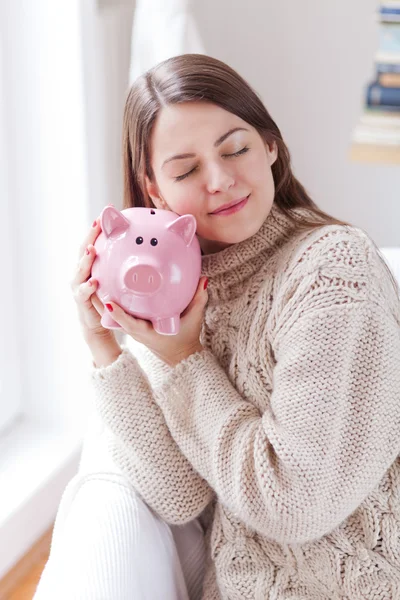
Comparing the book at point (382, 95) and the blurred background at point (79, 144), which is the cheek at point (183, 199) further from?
the book at point (382, 95)

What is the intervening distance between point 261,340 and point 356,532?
0.30 m

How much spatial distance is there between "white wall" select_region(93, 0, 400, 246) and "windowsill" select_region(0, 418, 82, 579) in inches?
25.3

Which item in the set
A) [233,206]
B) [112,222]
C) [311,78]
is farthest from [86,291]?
[311,78]

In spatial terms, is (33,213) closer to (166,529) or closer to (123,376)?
(123,376)

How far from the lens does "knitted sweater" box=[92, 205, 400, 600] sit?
3.19 ft

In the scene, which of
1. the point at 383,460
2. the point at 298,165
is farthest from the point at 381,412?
the point at 298,165

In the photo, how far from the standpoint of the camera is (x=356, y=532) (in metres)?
1.08

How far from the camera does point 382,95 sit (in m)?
1.84

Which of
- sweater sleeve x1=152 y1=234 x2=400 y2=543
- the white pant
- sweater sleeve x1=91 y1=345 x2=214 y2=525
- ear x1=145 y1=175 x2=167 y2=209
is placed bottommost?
the white pant

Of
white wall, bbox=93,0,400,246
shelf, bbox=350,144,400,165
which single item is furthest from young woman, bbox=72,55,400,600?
white wall, bbox=93,0,400,246

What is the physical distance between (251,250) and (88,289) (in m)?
0.25

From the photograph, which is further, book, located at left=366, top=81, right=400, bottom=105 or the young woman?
book, located at left=366, top=81, right=400, bottom=105

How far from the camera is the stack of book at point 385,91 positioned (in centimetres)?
180

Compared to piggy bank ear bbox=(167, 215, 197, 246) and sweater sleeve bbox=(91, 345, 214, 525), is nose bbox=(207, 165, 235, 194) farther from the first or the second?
sweater sleeve bbox=(91, 345, 214, 525)
